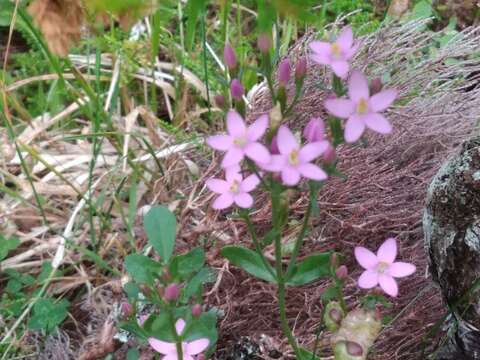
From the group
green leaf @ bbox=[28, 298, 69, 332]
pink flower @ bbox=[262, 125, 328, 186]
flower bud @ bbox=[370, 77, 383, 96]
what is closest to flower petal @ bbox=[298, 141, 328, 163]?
pink flower @ bbox=[262, 125, 328, 186]

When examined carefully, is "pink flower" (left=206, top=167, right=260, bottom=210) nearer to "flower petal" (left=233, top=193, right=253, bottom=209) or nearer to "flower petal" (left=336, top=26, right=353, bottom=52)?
"flower petal" (left=233, top=193, right=253, bottom=209)

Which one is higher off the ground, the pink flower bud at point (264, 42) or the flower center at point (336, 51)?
the pink flower bud at point (264, 42)

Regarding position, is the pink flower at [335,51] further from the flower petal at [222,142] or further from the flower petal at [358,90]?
the flower petal at [222,142]

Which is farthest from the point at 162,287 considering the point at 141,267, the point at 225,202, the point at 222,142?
the point at 222,142

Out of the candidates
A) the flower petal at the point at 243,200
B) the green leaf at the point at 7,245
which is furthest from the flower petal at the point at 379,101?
the green leaf at the point at 7,245

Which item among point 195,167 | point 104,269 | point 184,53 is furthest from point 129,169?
point 184,53

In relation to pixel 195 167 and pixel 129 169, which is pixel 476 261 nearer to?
pixel 195 167

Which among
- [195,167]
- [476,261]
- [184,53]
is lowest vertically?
[195,167]
